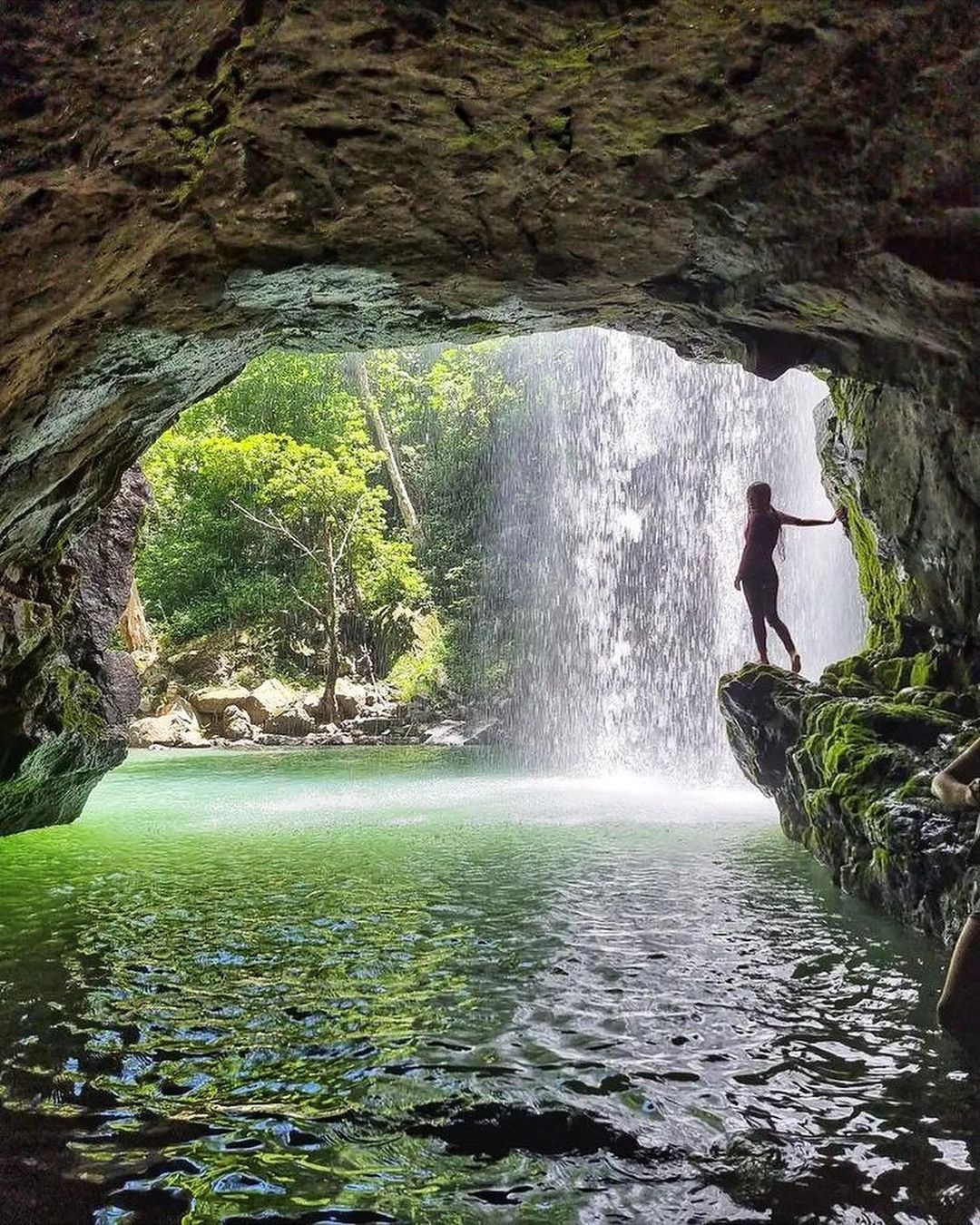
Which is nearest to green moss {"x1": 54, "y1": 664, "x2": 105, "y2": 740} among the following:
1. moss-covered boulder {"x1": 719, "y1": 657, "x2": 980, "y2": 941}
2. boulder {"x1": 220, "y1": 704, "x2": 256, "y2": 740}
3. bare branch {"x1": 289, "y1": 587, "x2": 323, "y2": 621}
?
moss-covered boulder {"x1": 719, "y1": 657, "x2": 980, "y2": 941}

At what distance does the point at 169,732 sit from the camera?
938 inches

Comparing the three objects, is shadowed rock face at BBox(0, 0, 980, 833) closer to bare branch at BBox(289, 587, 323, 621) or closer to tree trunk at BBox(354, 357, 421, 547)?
bare branch at BBox(289, 587, 323, 621)

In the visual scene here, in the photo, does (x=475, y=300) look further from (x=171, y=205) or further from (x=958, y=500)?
(x=958, y=500)

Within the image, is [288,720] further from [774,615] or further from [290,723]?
[774,615]

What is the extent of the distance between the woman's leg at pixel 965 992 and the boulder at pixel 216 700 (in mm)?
22600

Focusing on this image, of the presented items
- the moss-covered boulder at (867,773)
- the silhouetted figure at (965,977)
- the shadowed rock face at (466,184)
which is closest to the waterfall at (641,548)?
the moss-covered boulder at (867,773)

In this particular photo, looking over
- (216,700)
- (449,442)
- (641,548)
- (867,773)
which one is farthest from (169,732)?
(867,773)

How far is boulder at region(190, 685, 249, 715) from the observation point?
25141 mm

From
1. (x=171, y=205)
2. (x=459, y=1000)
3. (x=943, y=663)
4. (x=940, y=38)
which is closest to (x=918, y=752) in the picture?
(x=943, y=663)

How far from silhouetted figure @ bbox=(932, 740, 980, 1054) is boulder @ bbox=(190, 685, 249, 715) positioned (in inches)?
889

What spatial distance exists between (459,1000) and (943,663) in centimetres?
510

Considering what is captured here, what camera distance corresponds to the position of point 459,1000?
468 cm

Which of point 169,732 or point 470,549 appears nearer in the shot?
point 169,732

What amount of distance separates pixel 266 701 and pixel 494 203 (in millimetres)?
21166
